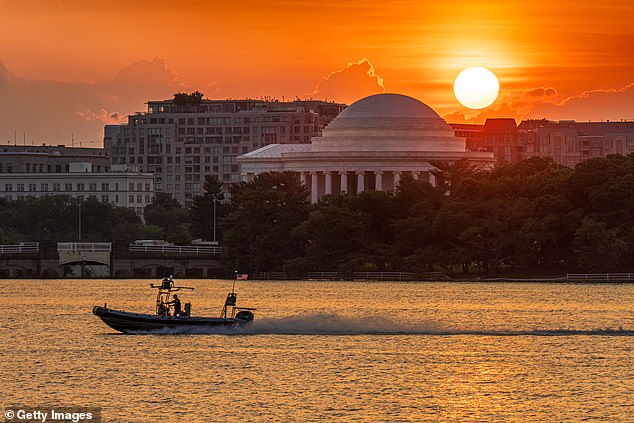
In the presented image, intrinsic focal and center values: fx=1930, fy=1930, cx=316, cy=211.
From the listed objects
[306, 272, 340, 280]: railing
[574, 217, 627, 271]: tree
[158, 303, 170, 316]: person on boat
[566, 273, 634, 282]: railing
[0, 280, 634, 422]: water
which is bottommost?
[0, 280, 634, 422]: water

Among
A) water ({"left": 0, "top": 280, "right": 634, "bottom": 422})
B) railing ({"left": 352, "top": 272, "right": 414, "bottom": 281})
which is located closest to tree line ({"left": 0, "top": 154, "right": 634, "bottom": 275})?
railing ({"left": 352, "top": 272, "right": 414, "bottom": 281})

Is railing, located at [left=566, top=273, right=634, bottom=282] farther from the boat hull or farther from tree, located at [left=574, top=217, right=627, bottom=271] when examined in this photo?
the boat hull

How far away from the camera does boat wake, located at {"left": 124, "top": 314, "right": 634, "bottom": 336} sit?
380 feet

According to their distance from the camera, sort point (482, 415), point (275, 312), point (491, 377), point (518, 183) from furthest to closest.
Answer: point (518, 183) → point (275, 312) → point (491, 377) → point (482, 415)

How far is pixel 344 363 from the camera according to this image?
100312mm

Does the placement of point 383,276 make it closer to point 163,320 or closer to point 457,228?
point 457,228

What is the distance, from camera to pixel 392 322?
123m

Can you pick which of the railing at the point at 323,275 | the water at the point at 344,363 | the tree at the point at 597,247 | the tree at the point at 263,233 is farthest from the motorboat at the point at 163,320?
the tree at the point at 263,233

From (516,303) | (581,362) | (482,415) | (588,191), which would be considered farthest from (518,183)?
(482,415)

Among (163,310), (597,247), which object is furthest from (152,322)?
(597,247)

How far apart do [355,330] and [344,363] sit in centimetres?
1729

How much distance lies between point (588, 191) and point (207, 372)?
94.3 meters

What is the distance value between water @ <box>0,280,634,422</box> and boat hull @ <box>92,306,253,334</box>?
2.14ft

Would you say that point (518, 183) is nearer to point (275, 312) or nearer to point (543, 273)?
point (543, 273)
